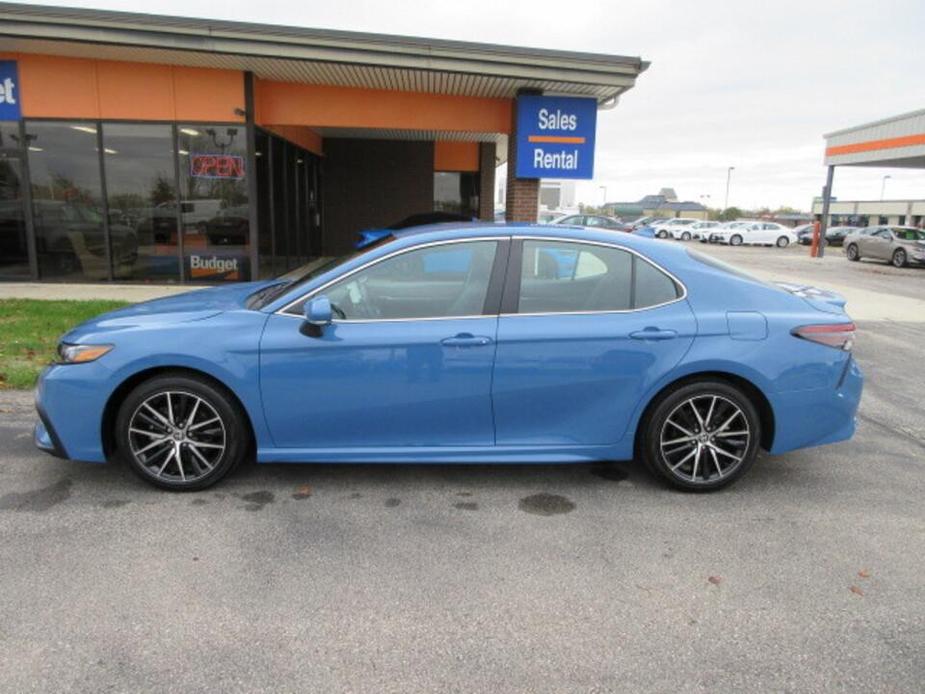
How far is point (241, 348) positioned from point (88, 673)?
1749 mm

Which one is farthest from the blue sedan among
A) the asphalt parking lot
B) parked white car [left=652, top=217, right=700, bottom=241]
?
parked white car [left=652, top=217, right=700, bottom=241]

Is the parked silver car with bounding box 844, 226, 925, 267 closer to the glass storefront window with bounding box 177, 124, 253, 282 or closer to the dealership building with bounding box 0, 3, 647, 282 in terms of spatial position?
the dealership building with bounding box 0, 3, 647, 282

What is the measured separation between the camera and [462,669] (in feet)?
8.15

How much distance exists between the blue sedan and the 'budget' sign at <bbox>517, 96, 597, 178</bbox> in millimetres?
7894

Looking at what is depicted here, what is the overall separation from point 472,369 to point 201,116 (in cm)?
944

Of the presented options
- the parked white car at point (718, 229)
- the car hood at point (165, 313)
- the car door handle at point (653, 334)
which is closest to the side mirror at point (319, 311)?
the car hood at point (165, 313)

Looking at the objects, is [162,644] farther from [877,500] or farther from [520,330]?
[877,500]

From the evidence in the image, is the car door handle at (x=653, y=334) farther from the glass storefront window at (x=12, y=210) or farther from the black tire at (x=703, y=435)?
the glass storefront window at (x=12, y=210)

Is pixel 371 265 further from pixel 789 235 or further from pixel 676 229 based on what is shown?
pixel 676 229

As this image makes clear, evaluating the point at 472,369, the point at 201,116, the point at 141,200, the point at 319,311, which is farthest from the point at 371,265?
the point at 141,200

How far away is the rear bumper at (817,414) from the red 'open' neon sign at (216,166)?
32.6 feet

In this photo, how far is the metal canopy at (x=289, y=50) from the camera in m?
9.28

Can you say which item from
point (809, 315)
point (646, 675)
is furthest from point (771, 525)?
point (646, 675)

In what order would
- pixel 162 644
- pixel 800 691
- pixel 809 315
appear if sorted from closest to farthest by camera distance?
pixel 800 691 → pixel 162 644 → pixel 809 315
